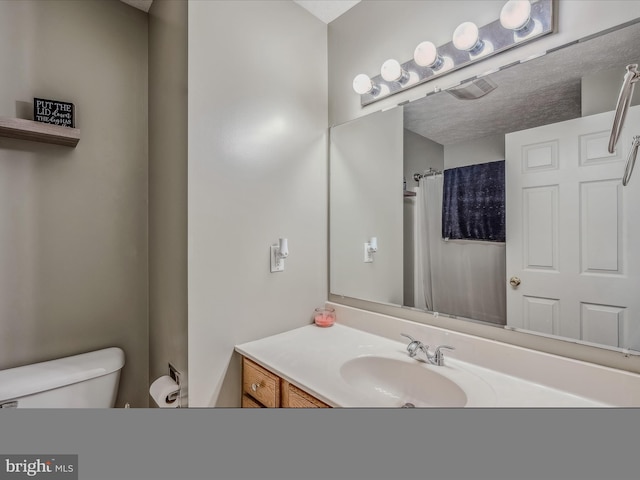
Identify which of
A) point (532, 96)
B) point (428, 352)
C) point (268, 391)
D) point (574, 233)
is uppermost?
point (532, 96)

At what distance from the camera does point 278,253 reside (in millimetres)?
1356

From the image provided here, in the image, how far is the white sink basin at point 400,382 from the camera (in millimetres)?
990

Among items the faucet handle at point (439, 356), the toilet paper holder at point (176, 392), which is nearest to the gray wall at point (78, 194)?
the toilet paper holder at point (176, 392)

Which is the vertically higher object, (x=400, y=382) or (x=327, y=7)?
(x=327, y=7)

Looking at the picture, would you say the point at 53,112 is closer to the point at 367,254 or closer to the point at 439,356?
the point at 367,254

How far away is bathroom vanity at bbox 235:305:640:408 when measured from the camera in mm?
823

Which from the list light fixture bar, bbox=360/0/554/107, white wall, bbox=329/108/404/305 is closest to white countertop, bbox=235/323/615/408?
white wall, bbox=329/108/404/305

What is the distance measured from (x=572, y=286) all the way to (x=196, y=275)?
49.1 inches

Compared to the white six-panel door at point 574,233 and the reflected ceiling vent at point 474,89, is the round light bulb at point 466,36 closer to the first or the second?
the reflected ceiling vent at point 474,89

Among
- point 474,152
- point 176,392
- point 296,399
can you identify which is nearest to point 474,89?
point 474,152

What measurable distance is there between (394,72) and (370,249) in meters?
0.79

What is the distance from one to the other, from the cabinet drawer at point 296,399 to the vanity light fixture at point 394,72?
1269 millimetres

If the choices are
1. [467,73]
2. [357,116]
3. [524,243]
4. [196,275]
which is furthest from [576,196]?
[196,275]

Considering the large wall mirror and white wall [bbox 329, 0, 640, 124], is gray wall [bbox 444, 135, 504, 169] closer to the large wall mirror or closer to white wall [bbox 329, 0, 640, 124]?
the large wall mirror
